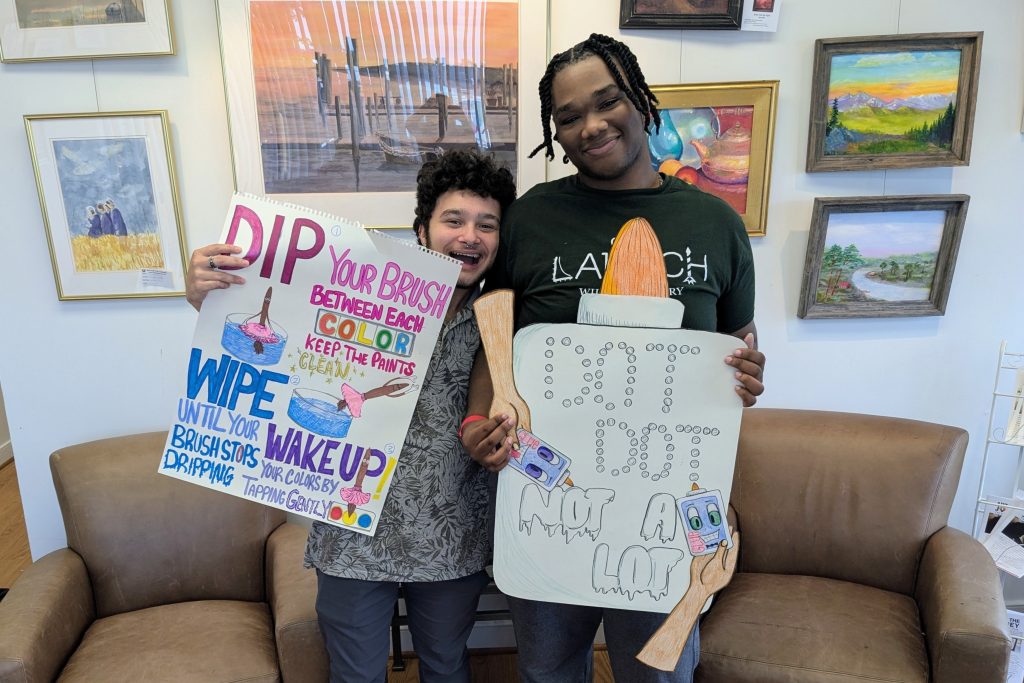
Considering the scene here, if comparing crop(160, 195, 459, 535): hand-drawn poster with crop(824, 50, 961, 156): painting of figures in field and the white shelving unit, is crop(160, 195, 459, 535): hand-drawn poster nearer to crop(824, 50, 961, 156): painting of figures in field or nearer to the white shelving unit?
crop(824, 50, 961, 156): painting of figures in field

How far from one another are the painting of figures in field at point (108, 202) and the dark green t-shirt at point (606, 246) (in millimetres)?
1216

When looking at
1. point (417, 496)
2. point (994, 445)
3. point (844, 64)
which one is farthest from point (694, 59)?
point (994, 445)

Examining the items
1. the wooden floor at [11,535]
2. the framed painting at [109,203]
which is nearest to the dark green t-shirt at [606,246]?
the framed painting at [109,203]

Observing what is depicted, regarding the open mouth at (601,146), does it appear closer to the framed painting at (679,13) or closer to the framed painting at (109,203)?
the framed painting at (679,13)

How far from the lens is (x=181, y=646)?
4.75 feet

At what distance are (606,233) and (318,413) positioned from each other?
0.60 metres

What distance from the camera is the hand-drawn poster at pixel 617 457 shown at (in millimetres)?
979

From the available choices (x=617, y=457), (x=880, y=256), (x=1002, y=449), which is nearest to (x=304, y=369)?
(x=617, y=457)

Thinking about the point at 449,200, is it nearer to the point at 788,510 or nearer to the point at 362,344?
the point at 362,344

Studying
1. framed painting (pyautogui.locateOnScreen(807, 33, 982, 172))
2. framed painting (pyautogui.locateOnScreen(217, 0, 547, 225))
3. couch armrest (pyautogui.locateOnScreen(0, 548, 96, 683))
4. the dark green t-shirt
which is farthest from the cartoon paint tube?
couch armrest (pyautogui.locateOnScreen(0, 548, 96, 683))

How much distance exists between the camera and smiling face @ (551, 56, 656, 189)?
3.35 feet

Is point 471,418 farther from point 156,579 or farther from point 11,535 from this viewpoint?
point 11,535

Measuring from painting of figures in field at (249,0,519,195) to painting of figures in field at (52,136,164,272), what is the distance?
36 centimetres

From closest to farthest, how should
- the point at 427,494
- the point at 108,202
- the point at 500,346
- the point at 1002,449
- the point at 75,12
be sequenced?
the point at 500,346 < the point at 427,494 < the point at 75,12 < the point at 108,202 < the point at 1002,449
